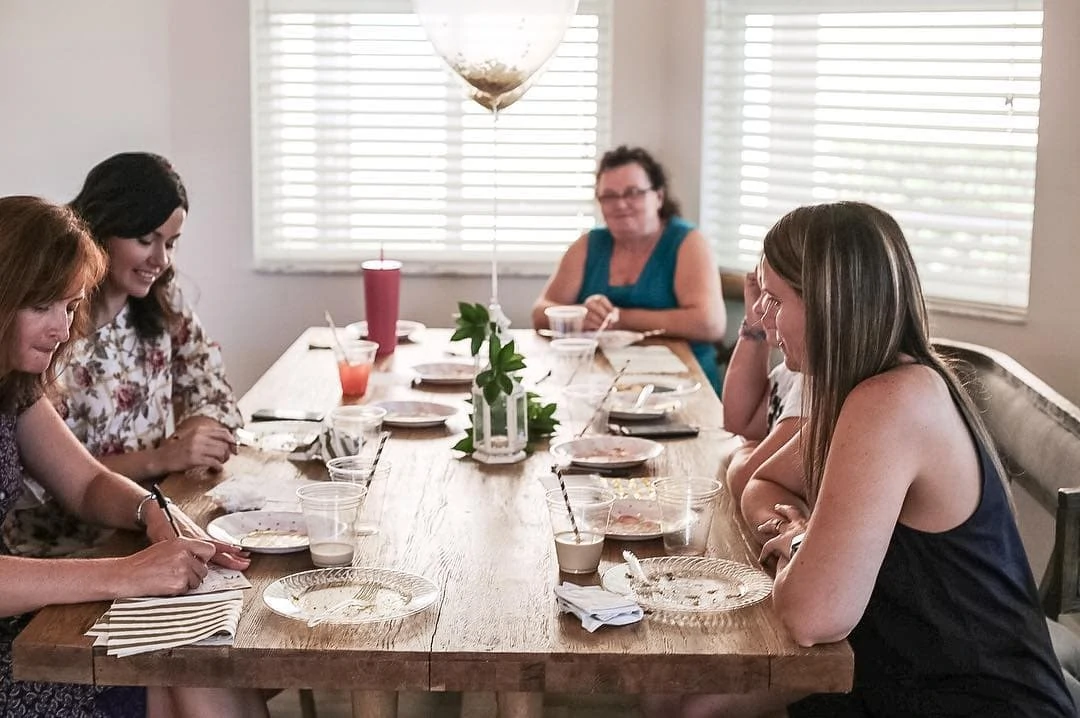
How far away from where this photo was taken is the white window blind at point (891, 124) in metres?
3.54

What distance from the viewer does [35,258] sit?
73.4 inches

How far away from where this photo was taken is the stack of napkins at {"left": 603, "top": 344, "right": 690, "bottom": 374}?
320cm

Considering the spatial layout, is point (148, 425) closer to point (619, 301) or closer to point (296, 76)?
point (619, 301)

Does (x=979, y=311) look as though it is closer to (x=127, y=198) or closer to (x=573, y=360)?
(x=573, y=360)

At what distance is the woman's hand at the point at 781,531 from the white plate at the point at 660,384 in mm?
973

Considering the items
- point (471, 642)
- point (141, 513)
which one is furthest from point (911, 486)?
point (141, 513)

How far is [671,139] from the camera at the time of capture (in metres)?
4.45

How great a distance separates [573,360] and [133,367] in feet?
3.65

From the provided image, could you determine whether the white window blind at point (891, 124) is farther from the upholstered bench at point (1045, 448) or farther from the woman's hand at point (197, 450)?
the woman's hand at point (197, 450)

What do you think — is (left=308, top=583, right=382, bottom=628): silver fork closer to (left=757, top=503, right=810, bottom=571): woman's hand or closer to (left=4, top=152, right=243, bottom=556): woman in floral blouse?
(left=757, top=503, right=810, bottom=571): woman's hand

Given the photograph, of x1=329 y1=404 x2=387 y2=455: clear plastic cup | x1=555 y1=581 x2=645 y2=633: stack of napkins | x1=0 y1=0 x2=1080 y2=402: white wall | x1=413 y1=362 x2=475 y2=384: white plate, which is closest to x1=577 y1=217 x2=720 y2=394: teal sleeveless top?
x1=0 y1=0 x2=1080 y2=402: white wall

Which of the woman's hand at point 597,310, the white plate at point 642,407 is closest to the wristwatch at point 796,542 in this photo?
the white plate at point 642,407

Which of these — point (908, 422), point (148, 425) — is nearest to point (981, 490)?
point (908, 422)

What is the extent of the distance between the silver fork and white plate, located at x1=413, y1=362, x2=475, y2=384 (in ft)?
4.56
